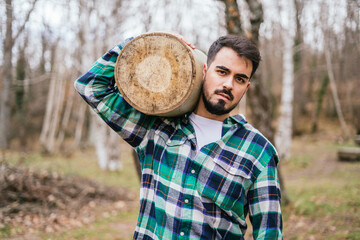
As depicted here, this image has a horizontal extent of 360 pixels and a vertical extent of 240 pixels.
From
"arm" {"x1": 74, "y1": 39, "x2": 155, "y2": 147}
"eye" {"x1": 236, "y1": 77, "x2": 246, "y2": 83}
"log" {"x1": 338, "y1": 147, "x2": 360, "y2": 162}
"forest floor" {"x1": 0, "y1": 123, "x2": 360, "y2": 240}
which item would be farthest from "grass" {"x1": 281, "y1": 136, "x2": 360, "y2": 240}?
"arm" {"x1": 74, "y1": 39, "x2": 155, "y2": 147}

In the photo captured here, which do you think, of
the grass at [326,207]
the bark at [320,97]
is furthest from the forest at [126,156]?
the bark at [320,97]

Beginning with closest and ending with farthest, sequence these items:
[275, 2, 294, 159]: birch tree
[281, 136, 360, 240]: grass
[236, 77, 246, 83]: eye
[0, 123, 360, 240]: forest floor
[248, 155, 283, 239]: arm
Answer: [248, 155, 283, 239]: arm → [236, 77, 246, 83]: eye → [281, 136, 360, 240]: grass → [0, 123, 360, 240]: forest floor → [275, 2, 294, 159]: birch tree

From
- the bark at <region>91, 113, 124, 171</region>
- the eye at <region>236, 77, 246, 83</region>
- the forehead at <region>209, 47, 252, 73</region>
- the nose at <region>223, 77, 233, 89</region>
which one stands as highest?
the forehead at <region>209, 47, 252, 73</region>

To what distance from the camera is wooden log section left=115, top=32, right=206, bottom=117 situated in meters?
1.75

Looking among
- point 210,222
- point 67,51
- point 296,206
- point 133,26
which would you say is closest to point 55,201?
point 296,206

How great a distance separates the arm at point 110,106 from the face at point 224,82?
1.40 ft

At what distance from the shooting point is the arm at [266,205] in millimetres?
1641

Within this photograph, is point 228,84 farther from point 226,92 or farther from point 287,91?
point 287,91

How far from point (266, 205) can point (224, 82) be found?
0.74m

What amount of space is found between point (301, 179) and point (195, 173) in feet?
26.4

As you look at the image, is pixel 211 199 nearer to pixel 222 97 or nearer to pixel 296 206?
pixel 222 97

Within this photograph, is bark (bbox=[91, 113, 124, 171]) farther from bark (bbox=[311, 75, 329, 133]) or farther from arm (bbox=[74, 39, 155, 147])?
bark (bbox=[311, 75, 329, 133])

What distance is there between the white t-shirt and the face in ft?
0.15

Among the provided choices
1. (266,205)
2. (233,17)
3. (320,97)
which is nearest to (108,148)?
(233,17)
